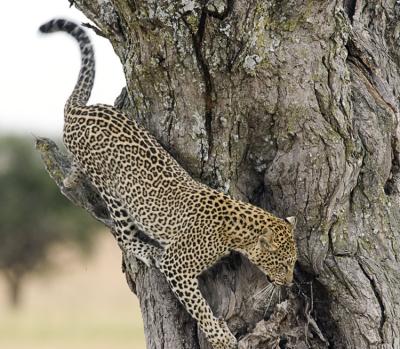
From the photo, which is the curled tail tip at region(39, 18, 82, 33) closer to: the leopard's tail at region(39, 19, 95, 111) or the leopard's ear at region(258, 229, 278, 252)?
the leopard's tail at region(39, 19, 95, 111)

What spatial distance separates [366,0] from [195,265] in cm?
212

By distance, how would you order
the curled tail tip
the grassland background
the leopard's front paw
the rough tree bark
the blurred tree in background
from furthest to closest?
1. the blurred tree in background
2. the grassland background
3. the curled tail tip
4. the leopard's front paw
5. the rough tree bark

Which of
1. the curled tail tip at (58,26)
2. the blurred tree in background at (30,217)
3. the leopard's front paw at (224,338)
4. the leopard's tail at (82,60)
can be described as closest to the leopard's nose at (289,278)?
the leopard's front paw at (224,338)

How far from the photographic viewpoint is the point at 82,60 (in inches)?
309

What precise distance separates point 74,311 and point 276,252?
25322 millimetres

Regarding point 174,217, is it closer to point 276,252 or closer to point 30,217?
point 276,252

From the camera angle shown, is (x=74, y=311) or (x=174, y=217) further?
(x=74, y=311)

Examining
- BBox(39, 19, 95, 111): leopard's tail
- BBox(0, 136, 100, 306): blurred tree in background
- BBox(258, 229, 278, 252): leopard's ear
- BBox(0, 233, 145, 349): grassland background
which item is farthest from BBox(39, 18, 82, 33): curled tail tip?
BBox(0, 136, 100, 306): blurred tree in background

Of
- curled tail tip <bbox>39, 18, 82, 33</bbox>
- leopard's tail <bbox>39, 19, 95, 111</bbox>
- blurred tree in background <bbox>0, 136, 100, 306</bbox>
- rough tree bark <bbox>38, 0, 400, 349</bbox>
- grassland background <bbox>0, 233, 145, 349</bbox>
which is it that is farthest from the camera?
blurred tree in background <bbox>0, 136, 100, 306</bbox>

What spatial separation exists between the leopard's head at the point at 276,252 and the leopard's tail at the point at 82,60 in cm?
172

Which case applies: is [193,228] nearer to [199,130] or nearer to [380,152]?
[199,130]

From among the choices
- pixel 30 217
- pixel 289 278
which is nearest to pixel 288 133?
pixel 289 278

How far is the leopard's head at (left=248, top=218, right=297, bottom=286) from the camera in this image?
6.62m

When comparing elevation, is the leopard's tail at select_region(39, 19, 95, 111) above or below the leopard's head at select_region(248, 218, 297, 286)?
above
